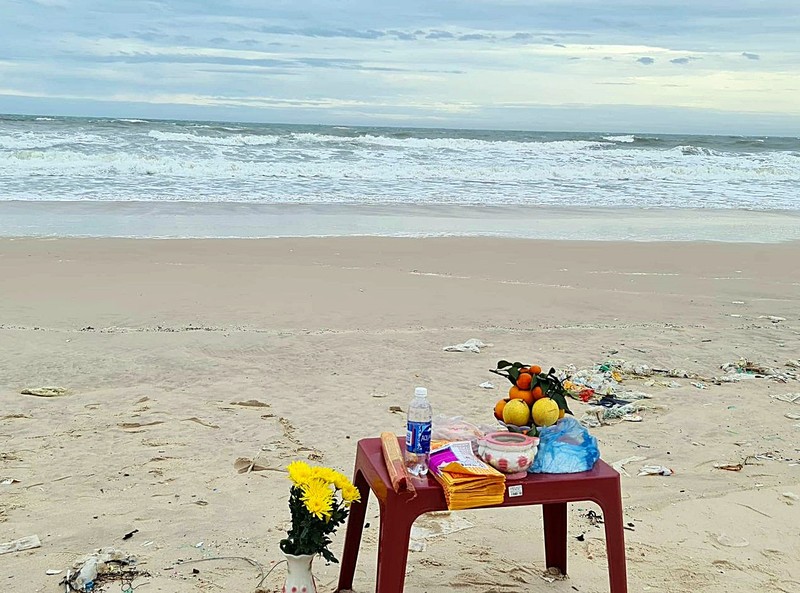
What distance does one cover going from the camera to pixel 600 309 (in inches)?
333

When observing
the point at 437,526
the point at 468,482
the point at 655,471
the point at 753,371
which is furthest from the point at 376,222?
the point at 468,482

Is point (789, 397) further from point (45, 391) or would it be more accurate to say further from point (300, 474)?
point (45, 391)

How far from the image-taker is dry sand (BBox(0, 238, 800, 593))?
379 cm

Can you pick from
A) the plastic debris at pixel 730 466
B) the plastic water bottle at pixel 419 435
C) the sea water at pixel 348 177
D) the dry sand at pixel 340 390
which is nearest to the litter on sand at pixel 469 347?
the dry sand at pixel 340 390

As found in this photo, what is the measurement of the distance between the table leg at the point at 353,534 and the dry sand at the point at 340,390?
0.38 ft

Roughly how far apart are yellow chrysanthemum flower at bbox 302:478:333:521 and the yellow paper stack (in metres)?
0.36

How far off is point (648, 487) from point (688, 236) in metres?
9.94

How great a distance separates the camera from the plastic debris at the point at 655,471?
185 inches

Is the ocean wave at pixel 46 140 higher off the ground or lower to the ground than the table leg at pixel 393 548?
higher

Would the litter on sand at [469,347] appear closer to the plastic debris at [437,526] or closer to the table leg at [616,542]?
the plastic debris at [437,526]

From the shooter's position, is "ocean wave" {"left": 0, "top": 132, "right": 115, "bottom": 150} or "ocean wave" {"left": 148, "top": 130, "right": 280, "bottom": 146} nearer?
"ocean wave" {"left": 0, "top": 132, "right": 115, "bottom": 150}

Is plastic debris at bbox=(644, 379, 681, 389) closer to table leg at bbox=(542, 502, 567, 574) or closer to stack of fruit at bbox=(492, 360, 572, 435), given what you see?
table leg at bbox=(542, 502, 567, 574)

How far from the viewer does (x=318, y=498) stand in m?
2.84

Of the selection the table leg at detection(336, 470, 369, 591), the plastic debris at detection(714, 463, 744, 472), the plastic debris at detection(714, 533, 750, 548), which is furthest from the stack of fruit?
the plastic debris at detection(714, 463, 744, 472)
